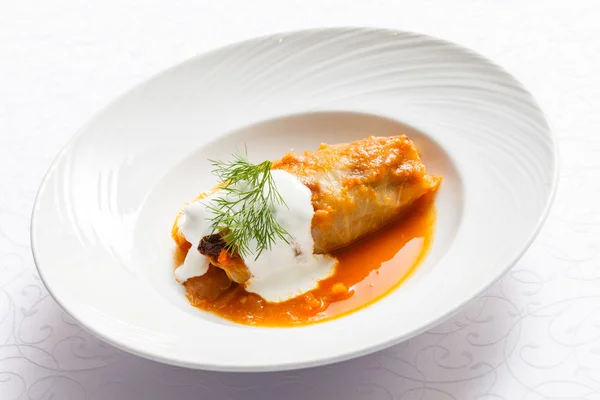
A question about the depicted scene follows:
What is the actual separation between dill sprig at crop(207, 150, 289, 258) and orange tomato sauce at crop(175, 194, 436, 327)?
0.73 feet

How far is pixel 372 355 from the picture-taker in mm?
2764

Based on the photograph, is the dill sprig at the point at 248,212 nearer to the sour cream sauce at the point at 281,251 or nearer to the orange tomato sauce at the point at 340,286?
the sour cream sauce at the point at 281,251

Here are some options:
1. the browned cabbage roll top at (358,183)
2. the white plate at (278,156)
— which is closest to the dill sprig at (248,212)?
the browned cabbage roll top at (358,183)

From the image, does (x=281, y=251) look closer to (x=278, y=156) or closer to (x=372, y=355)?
(x=372, y=355)

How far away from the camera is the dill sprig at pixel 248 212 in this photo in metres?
3.01

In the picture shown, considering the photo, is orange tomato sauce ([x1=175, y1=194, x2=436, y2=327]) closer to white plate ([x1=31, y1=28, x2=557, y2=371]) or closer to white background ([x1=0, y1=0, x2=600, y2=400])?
white plate ([x1=31, y1=28, x2=557, y2=371])

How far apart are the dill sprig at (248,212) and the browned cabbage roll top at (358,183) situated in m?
0.20

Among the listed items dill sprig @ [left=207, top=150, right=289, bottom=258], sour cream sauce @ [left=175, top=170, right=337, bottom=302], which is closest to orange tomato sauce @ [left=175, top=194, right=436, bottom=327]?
sour cream sauce @ [left=175, top=170, right=337, bottom=302]

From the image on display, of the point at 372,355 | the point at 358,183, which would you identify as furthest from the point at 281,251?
the point at 372,355

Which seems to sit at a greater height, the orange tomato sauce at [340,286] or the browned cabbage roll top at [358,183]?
the browned cabbage roll top at [358,183]

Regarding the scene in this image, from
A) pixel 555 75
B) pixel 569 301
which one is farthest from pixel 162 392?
pixel 555 75

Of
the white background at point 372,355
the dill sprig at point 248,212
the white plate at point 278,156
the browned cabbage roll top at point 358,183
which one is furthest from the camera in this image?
the browned cabbage roll top at point 358,183

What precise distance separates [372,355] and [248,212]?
0.80m

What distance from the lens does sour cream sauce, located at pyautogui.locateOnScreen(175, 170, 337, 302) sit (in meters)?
3.09
